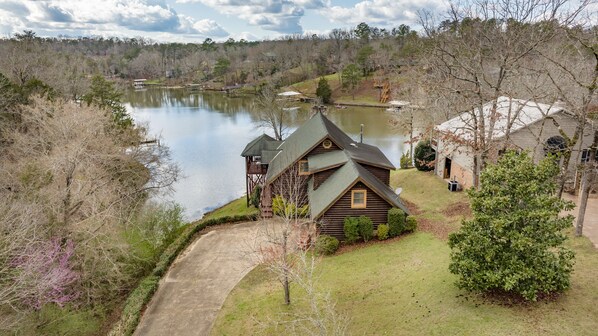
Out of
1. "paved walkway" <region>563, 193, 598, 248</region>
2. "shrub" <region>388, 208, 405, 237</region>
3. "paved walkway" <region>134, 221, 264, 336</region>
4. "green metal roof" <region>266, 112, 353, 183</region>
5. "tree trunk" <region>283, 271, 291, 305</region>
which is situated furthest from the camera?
"green metal roof" <region>266, 112, 353, 183</region>

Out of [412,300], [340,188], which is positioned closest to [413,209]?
[340,188]

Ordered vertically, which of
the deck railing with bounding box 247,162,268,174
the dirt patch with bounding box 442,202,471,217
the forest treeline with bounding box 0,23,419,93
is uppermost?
the forest treeline with bounding box 0,23,419,93

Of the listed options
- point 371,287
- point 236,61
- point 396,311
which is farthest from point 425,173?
point 236,61

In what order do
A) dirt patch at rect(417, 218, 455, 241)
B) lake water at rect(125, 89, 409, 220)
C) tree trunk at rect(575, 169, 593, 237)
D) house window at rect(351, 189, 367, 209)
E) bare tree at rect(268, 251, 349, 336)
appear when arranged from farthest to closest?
lake water at rect(125, 89, 409, 220) < house window at rect(351, 189, 367, 209) < dirt patch at rect(417, 218, 455, 241) < tree trunk at rect(575, 169, 593, 237) < bare tree at rect(268, 251, 349, 336)

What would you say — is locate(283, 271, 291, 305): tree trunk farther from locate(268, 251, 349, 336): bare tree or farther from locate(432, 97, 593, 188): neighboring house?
locate(432, 97, 593, 188): neighboring house

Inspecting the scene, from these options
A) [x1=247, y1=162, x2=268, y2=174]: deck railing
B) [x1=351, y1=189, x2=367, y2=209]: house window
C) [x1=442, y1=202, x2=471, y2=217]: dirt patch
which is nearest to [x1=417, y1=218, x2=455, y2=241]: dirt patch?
[x1=442, y1=202, x2=471, y2=217]: dirt patch

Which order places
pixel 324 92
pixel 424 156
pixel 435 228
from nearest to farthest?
1. pixel 435 228
2. pixel 424 156
3. pixel 324 92

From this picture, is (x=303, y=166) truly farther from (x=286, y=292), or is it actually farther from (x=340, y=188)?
(x=286, y=292)
